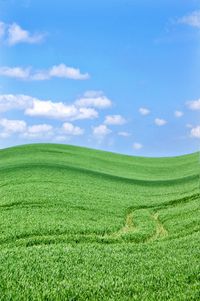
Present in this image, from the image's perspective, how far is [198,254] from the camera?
21094mm

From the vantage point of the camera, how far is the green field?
1722 cm

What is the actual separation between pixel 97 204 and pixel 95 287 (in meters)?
19.9

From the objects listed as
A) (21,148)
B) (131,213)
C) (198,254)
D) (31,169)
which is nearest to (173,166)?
(21,148)

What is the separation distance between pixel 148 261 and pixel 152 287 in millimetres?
3289

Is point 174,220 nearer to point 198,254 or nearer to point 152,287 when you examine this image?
point 198,254

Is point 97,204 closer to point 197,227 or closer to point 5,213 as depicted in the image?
point 5,213

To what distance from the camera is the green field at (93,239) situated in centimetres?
1722

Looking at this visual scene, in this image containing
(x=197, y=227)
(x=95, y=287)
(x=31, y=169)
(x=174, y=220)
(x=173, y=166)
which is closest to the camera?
(x=95, y=287)

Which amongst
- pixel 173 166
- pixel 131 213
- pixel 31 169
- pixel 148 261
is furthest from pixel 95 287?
pixel 173 166

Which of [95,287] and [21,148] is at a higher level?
[21,148]

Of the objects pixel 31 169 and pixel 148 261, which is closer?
pixel 148 261

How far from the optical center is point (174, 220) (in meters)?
32.8

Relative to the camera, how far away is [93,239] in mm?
26188

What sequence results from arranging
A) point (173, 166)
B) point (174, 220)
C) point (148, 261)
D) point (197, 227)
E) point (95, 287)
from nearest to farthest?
point (95, 287), point (148, 261), point (197, 227), point (174, 220), point (173, 166)
